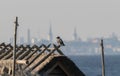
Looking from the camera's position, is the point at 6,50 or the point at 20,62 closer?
the point at 20,62

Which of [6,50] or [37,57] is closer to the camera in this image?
[37,57]

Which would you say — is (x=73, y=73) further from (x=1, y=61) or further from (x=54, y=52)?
(x=1, y=61)

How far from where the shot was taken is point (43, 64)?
22.8 m

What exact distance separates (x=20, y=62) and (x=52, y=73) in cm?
127

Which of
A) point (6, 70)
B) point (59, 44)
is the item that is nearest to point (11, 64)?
point (6, 70)

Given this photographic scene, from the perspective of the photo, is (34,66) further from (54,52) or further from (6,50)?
(6,50)

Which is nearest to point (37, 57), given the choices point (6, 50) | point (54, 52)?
point (54, 52)

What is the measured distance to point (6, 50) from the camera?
25547 mm

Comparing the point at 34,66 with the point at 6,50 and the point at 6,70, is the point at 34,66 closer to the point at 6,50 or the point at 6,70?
the point at 6,70

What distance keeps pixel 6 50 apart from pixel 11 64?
7.74 feet

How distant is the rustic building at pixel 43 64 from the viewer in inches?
892

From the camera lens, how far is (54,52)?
78.1ft

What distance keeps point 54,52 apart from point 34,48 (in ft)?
3.09

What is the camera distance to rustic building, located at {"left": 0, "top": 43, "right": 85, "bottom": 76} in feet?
74.3
